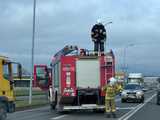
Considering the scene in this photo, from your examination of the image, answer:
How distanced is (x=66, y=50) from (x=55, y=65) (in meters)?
2.12

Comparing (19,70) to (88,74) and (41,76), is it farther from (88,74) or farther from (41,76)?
(41,76)

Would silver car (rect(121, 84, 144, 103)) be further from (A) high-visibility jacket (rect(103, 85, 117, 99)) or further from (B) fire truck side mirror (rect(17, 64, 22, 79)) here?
(B) fire truck side mirror (rect(17, 64, 22, 79))

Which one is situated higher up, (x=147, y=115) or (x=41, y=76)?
(x=41, y=76)

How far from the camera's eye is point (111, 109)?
25.1 m

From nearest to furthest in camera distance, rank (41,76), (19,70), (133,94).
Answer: (19,70), (41,76), (133,94)

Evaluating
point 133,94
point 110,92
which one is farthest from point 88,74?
point 133,94

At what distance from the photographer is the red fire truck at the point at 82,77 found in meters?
26.9

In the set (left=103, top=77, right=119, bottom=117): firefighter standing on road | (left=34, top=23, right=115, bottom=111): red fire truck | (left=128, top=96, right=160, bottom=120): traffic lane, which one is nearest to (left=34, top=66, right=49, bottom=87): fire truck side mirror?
(left=34, top=23, right=115, bottom=111): red fire truck

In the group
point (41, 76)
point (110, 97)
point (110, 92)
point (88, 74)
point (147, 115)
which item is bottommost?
point (147, 115)

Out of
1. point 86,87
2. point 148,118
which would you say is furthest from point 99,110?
point 148,118

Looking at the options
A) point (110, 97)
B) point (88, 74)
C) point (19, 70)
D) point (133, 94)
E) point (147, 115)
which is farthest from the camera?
point (133, 94)

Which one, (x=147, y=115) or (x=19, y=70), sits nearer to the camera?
(x=19, y=70)

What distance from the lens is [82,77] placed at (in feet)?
89.5

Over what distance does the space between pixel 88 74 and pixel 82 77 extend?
0.34m
